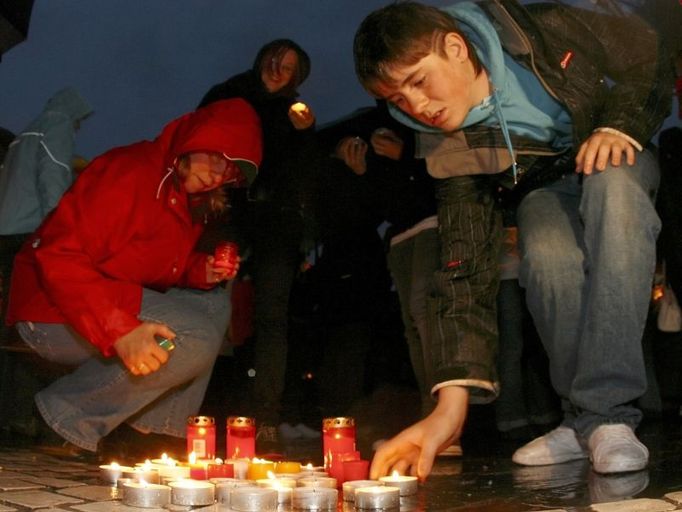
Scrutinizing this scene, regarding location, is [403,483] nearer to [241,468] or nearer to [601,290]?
[241,468]

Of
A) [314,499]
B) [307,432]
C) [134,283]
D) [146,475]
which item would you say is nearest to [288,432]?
[307,432]

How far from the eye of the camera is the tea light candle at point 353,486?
2.42 m

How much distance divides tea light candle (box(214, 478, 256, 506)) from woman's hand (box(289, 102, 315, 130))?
3.19 metres

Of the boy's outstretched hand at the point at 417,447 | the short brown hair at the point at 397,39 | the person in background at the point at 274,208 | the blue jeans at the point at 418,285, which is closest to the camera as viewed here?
the boy's outstretched hand at the point at 417,447

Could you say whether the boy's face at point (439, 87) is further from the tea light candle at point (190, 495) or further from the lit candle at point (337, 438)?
the tea light candle at point (190, 495)

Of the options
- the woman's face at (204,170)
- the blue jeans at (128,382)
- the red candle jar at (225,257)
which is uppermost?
the woman's face at (204,170)

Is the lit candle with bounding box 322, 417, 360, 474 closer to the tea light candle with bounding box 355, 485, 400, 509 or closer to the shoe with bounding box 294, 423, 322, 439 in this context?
the tea light candle with bounding box 355, 485, 400, 509

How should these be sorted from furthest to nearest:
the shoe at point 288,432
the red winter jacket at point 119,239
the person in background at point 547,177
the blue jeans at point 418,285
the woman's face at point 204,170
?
1. the shoe at point 288,432
2. the blue jeans at point 418,285
3. the woman's face at point 204,170
4. the red winter jacket at point 119,239
5. the person in background at point 547,177

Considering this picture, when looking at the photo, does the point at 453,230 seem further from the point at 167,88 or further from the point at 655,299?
the point at 167,88

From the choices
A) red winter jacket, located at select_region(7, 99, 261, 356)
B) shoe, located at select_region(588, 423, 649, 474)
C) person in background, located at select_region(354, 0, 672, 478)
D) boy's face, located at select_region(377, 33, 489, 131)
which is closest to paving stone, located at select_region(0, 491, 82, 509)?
red winter jacket, located at select_region(7, 99, 261, 356)

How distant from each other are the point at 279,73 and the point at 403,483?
3435 millimetres

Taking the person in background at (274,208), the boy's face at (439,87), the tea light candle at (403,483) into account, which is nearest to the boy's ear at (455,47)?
the boy's face at (439,87)

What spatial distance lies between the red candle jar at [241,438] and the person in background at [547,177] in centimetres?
71

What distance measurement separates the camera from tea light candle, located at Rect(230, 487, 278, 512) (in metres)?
2.26
